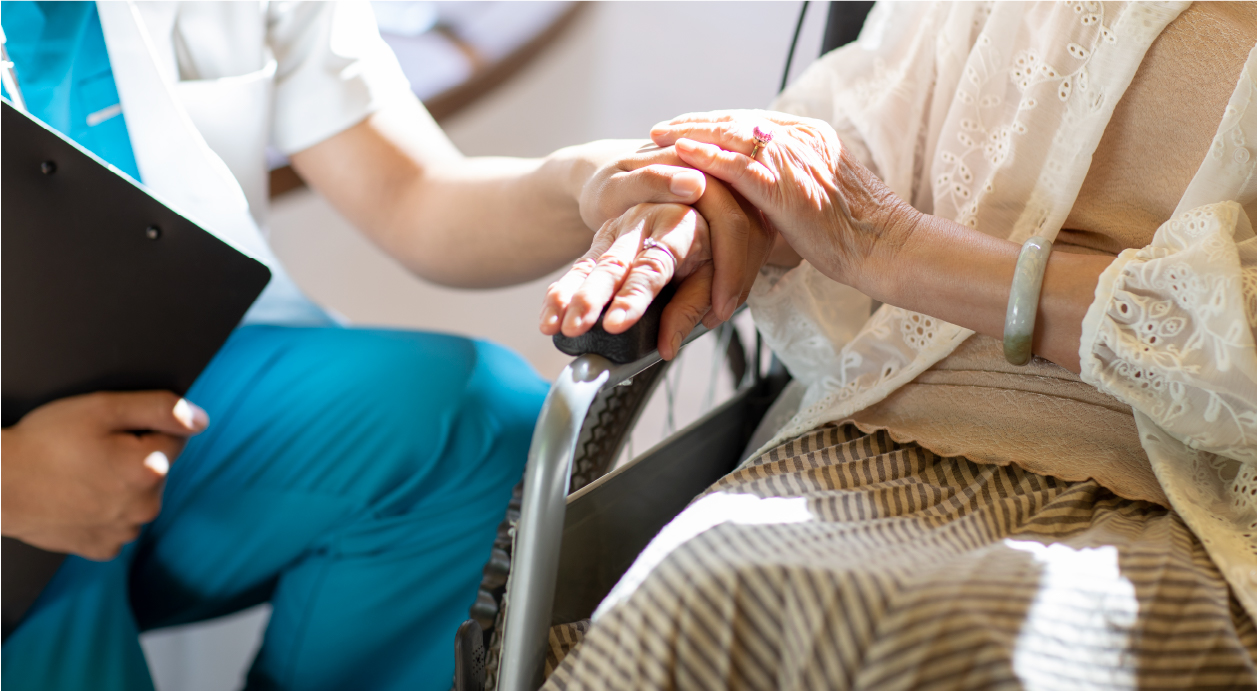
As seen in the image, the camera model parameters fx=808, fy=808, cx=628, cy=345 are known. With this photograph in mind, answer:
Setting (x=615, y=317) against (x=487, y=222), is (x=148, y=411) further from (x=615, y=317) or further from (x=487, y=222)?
(x=615, y=317)

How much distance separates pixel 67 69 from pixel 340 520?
20.4 inches

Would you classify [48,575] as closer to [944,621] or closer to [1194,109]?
[944,621]

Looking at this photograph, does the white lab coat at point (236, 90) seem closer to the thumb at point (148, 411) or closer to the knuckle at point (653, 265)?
the thumb at point (148, 411)

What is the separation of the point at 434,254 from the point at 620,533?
0.41 metres

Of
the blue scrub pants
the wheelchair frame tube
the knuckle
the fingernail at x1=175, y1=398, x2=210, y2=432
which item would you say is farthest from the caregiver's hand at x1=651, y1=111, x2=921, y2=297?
the fingernail at x1=175, y1=398, x2=210, y2=432

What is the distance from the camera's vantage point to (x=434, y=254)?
3.01 feet

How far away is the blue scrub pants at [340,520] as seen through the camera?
2.68ft

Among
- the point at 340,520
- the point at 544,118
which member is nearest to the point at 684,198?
the point at 340,520

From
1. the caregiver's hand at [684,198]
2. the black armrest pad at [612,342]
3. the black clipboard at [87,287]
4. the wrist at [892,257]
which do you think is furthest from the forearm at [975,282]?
the black clipboard at [87,287]

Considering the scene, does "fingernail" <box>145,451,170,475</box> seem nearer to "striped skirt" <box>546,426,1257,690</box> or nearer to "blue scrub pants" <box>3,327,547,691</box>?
"blue scrub pants" <box>3,327,547,691</box>

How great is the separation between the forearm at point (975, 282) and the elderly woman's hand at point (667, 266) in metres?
0.12

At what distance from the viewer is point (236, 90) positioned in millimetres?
856

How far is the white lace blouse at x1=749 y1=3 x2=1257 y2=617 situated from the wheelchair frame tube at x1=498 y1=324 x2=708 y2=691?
0.82 ft

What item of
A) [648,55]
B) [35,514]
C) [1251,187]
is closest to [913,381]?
[1251,187]
